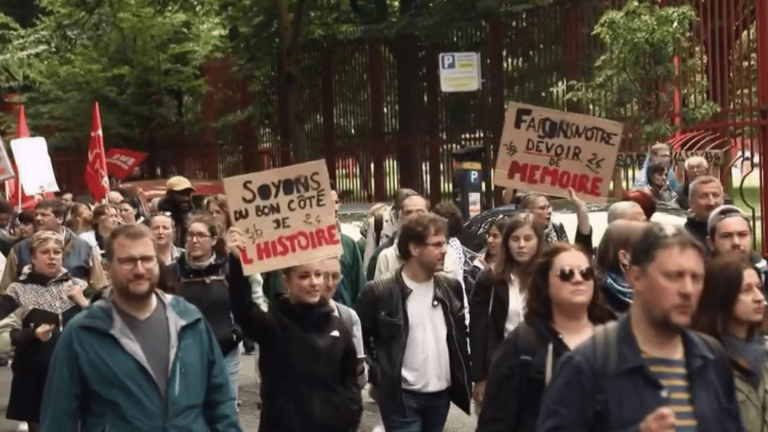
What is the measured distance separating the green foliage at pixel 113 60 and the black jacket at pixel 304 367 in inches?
1008

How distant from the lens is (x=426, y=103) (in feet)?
95.0

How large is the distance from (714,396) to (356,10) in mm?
28089

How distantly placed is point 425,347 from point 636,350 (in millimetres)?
4113

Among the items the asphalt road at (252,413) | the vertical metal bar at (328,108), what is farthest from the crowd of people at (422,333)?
the vertical metal bar at (328,108)

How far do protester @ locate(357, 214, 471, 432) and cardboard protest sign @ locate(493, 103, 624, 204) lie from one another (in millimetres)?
1610

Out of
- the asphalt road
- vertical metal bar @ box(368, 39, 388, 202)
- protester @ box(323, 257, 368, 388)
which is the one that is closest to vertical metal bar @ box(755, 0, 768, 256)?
the asphalt road

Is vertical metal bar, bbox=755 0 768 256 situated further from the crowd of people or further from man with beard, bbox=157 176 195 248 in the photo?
man with beard, bbox=157 176 195 248

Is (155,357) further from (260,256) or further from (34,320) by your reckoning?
(34,320)

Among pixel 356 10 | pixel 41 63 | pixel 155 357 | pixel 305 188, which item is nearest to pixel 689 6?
pixel 305 188

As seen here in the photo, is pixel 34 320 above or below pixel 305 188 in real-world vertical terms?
below

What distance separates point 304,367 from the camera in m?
7.10

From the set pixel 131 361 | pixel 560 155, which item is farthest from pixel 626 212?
pixel 131 361

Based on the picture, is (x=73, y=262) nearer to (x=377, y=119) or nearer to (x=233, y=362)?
(x=233, y=362)

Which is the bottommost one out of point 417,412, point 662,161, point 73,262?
point 417,412
